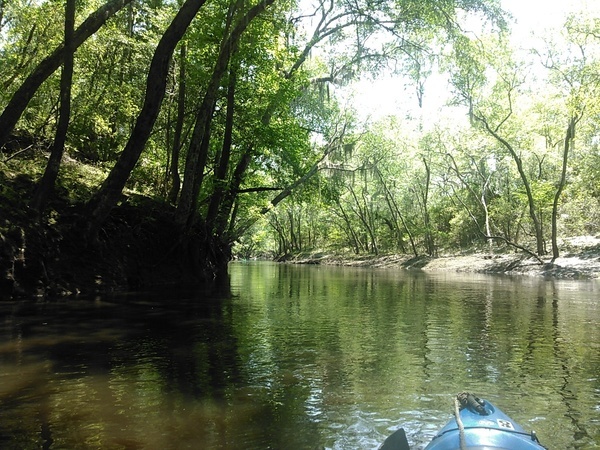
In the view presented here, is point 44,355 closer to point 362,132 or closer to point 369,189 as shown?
point 362,132

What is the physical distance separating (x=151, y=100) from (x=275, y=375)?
839 centimetres

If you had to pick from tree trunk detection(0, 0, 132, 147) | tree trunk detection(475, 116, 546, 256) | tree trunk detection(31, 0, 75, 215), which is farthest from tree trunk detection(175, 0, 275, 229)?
tree trunk detection(475, 116, 546, 256)

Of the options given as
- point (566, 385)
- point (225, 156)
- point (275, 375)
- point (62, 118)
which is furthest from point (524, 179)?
point (275, 375)

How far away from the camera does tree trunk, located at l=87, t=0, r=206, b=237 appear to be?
11.2 metres

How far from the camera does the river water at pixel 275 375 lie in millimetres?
4109

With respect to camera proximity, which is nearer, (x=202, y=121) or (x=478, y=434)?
(x=478, y=434)

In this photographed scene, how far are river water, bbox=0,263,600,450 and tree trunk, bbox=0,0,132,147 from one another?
4.25 meters

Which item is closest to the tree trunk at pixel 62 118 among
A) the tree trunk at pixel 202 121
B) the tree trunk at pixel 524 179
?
the tree trunk at pixel 202 121

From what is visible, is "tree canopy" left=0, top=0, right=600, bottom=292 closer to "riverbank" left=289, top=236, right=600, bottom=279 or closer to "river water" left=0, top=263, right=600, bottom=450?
"riverbank" left=289, top=236, right=600, bottom=279

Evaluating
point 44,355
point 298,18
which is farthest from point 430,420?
point 298,18

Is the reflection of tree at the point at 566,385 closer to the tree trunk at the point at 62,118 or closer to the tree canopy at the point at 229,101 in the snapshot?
the tree canopy at the point at 229,101

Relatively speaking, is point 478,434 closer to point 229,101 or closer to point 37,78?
point 37,78

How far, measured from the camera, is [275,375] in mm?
5875

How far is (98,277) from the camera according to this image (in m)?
14.1
